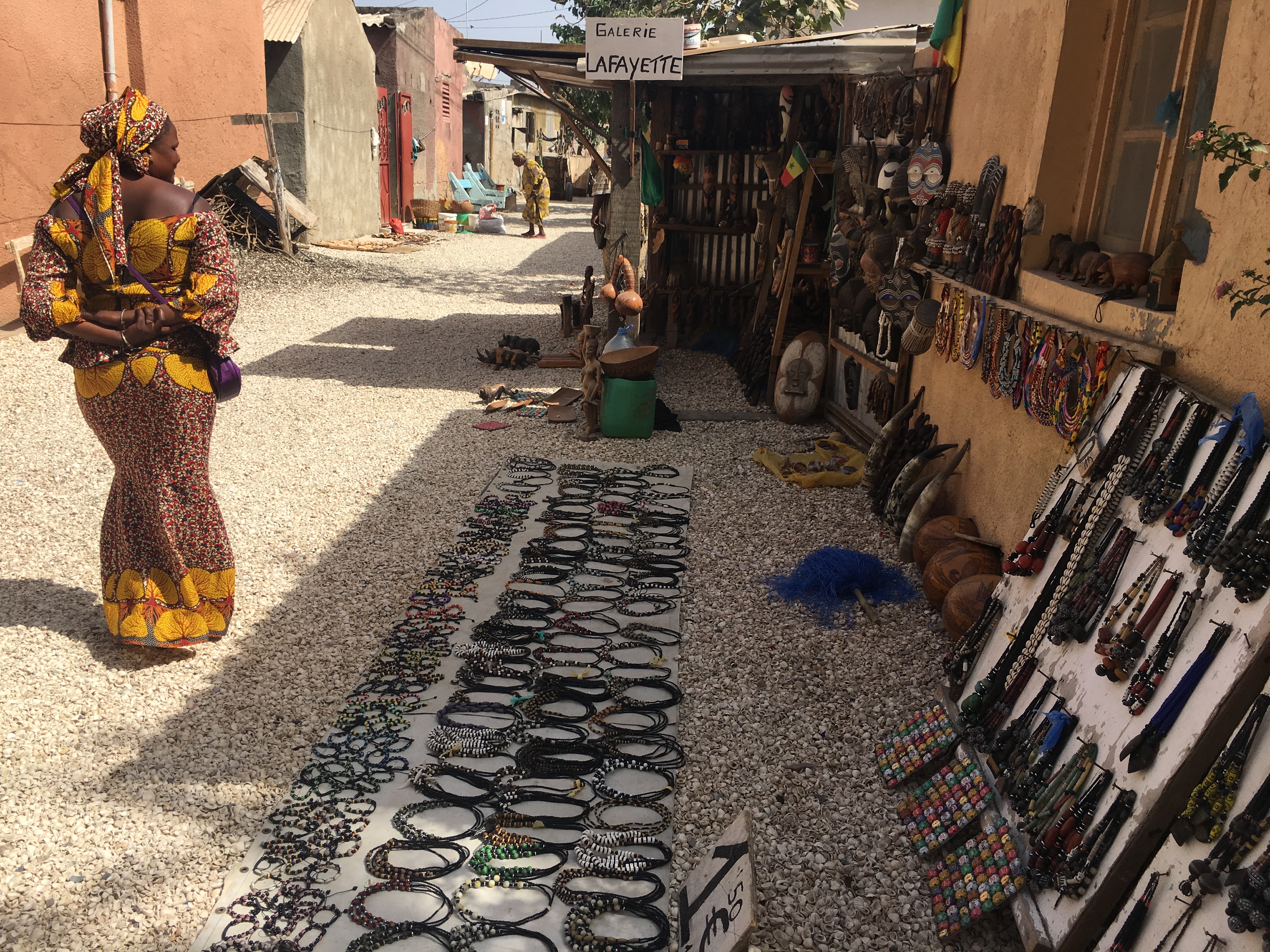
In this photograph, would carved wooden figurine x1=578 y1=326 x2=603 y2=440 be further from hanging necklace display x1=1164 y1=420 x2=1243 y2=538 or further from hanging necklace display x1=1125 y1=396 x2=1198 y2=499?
Answer: hanging necklace display x1=1164 y1=420 x2=1243 y2=538

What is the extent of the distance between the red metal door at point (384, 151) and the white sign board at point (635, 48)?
14120 mm

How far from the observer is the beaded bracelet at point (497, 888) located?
111 inches

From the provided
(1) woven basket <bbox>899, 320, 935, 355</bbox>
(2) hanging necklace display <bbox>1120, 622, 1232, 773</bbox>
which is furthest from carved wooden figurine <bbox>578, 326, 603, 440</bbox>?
(2) hanging necklace display <bbox>1120, 622, 1232, 773</bbox>

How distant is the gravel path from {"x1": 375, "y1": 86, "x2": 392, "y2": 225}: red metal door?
543 inches

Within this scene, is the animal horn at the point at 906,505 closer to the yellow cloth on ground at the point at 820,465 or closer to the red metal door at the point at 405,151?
the yellow cloth on ground at the point at 820,465

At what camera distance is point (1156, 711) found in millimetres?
2613

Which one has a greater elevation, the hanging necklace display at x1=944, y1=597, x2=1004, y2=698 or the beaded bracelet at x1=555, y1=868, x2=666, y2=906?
the hanging necklace display at x1=944, y1=597, x2=1004, y2=698

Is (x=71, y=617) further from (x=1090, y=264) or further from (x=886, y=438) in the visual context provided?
(x=1090, y=264)

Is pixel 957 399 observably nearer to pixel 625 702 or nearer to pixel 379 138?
pixel 625 702

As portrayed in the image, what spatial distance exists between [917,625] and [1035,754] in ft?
5.50

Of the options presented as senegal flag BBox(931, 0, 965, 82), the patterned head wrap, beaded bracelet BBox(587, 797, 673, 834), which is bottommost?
beaded bracelet BBox(587, 797, 673, 834)

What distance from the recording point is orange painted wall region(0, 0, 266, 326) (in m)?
9.07

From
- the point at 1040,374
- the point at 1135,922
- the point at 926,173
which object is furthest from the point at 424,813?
the point at 926,173

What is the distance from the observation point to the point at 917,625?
468 cm
